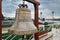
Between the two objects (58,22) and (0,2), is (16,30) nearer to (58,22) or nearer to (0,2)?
(0,2)

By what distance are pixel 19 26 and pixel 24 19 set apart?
0.19 feet

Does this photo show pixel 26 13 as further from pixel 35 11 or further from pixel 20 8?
pixel 35 11

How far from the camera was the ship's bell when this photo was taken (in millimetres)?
928

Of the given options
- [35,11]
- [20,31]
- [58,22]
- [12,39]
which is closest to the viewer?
[20,31]

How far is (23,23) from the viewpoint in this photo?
96 centimetres

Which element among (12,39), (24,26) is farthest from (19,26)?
(12,39)

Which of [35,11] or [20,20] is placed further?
[35,11]

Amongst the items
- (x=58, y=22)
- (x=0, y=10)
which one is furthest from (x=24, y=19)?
(x=58, y=22)

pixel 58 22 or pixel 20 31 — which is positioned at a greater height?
pixel 20 31

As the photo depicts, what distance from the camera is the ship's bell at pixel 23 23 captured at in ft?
3.04

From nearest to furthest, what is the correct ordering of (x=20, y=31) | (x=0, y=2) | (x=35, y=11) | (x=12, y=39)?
(x=20, y=31)
(x=0, y=2)
(x=35, y=11)
(x=12, y=39)

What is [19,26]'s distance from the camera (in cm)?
95

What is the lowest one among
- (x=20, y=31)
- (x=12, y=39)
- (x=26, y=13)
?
(x=12, y=39)

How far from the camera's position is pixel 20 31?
0.91 metres
